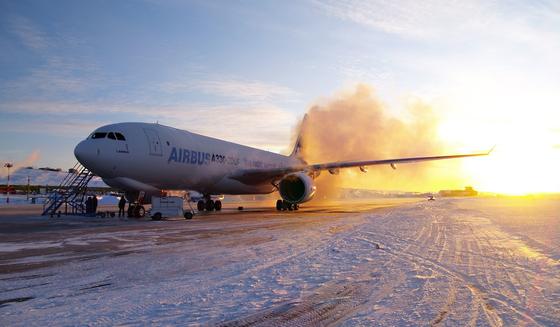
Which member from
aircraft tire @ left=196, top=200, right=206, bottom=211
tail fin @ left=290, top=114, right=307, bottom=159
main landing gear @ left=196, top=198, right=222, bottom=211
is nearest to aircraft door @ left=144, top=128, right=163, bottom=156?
main landing gear @ left=196, top=198, right=222, bottom=211

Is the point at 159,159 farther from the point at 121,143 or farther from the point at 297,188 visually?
the point at 297,188

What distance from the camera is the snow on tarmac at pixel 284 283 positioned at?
402 cm

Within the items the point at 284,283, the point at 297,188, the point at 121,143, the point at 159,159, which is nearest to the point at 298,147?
the point at 297,188

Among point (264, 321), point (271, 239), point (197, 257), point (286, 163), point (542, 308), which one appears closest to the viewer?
point (264, 321)

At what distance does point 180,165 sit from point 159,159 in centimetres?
159

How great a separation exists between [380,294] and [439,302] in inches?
26.1

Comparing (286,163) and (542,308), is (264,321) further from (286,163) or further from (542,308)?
(286,163)

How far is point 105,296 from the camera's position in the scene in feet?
15.7

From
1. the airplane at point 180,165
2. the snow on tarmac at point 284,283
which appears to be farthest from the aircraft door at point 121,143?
the snow on tarmac at point 284,283

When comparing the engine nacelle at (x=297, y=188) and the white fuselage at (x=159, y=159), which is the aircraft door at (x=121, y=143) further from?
the engine nacelle at (x=297, y=188)

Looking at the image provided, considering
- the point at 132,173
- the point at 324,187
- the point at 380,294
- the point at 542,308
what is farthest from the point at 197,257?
the point at 324,187

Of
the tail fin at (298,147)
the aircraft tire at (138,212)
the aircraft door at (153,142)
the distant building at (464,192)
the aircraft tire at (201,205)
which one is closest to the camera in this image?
the aircraft door at (153,142)

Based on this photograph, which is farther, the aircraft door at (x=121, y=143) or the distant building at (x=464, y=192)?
the distant building at (x=464, y=192)

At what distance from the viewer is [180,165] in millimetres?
20141
